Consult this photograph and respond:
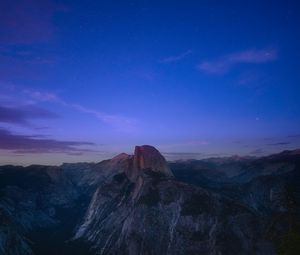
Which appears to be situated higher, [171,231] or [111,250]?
[171,231]

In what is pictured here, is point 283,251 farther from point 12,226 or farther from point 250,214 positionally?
point 12,226

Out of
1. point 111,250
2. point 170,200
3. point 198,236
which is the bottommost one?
point 111,250

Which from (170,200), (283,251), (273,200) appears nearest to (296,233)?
(283,251)

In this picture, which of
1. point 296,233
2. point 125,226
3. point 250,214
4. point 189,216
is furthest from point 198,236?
point 296,233

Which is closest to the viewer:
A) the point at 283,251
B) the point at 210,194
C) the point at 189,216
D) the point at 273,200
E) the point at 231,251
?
the point at 283,251

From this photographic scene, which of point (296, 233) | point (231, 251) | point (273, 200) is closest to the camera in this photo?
point (296, 233)

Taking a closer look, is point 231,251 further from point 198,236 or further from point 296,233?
point 296,233

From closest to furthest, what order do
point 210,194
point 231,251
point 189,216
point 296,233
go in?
point 296,233 < point 231,251 < point 189,216 < point 210,194

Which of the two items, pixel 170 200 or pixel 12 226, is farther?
pixel 170 200

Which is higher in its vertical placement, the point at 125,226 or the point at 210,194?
the point at 210,194
